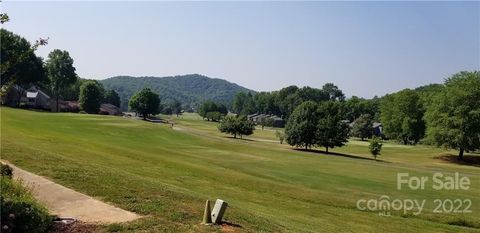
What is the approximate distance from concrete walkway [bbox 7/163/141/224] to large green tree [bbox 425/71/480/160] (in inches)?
2770

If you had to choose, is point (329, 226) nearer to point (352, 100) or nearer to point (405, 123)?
point (405, 123)

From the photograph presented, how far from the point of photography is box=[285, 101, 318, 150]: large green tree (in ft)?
246

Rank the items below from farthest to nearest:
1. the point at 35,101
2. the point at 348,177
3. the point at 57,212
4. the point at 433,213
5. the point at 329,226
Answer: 1. the point at 35,101
2. the point at 348,177
3. the point at 433,213
4. the point at 329,226
5. the point at 57,212

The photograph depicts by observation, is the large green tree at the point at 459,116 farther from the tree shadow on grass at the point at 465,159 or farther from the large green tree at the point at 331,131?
the large green tree at the point at 331,131

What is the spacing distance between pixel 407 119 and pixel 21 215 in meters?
104

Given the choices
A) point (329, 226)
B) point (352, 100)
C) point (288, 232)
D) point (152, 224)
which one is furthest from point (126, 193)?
point (352, 100)

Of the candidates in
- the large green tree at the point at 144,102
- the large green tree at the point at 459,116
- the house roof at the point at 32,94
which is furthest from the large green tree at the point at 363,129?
the house roof at the point at 32,94

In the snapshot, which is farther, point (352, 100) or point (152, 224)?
point (352, 100)

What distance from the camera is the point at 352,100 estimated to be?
18962cm

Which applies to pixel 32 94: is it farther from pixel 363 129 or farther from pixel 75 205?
pixel 75 205

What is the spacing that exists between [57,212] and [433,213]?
823 inches

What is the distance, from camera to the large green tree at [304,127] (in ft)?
246

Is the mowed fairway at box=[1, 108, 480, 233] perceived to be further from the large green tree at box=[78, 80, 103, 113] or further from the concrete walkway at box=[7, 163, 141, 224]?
the large green tree at box=[78, 80, 103, 113]

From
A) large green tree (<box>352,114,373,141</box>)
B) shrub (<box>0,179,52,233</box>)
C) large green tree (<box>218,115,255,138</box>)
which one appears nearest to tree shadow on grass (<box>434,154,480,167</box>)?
large green tree (<box>218,115,255,138</box>)
